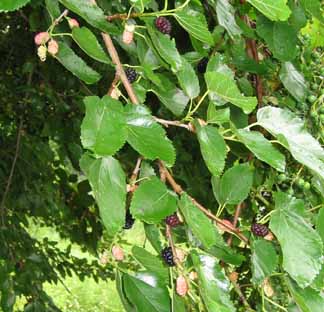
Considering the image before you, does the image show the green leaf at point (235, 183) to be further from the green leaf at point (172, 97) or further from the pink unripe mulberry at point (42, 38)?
the pink unripe mulberry at point (42, 38)

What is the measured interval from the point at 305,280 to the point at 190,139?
146cm

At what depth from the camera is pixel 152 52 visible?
2.63 feet

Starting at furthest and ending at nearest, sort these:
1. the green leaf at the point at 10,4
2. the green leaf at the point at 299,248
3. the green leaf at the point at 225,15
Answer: the green leaf at the point at 225,15 < the green leaf at the point at 299,248 < the green leaf at the point at 10,4

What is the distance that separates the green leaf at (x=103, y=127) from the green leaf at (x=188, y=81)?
0.16 metres

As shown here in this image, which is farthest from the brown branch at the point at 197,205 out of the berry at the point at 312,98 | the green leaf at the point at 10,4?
the berry at the point at 312,98

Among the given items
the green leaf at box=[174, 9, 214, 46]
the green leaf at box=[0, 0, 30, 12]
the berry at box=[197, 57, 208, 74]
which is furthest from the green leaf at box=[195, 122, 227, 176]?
the berry at box=[197, 57, 208, 74]

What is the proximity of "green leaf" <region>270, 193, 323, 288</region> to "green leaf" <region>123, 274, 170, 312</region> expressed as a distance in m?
0.13

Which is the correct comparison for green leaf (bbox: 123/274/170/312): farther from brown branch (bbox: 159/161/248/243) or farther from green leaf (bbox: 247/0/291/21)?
green leaf (bbox: 247/0/291/21)

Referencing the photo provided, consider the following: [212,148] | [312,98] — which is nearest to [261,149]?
[212,148]

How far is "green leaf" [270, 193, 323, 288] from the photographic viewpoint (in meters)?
0.67

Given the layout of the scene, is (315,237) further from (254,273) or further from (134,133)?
(134,133)

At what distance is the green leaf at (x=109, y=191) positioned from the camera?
61cm

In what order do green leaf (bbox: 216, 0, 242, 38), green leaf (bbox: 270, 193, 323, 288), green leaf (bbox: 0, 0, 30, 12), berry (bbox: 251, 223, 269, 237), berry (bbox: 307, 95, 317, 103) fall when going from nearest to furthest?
green leaf (bbox: 0, 0, 30, 12) < green leaf (bbox: 270, 193, 323, 288) < berry (bbox: 251, 223, 269, 237) < green leaf (bbox: 216, 0, 242, 38) < berry (bbox: 307, 95, 317, 103)

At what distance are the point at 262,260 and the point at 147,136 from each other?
0.23 m
